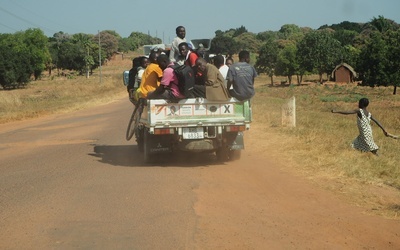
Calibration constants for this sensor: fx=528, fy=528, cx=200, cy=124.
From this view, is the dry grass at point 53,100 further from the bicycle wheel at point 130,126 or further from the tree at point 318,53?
the tree at point 318,53

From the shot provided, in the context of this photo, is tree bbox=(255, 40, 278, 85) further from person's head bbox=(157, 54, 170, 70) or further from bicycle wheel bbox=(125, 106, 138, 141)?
person's head bbox=(157, 54, 170, 70)

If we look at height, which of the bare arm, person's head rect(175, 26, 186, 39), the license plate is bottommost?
the license plate

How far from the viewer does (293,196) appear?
7965mm

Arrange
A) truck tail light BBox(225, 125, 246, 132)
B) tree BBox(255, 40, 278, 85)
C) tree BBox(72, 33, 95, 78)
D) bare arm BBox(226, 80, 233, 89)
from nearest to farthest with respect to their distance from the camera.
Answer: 1. truck tail light BBox(225, 125, 246, 132)
2. bare arm BBox(226, 80, 233, 89)
3. tree BBox(255, 40, 278, 85)
4. tree BBox(72, 33, 95, 78)

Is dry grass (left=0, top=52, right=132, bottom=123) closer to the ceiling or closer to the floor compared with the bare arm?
closer to the floor

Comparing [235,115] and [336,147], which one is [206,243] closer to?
[235,115]

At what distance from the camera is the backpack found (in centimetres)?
1037

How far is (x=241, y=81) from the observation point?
10.8 metres

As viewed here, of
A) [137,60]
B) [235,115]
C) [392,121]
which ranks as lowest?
[392,121]

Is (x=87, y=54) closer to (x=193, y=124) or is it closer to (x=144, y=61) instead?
(x=144, y=61)

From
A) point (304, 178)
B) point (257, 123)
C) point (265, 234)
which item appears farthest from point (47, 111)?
point (265, 234)

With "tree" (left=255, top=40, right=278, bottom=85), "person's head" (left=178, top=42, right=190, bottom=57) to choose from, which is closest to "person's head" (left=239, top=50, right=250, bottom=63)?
"person's head" (left=178, top=42, right=190, bottom=57)

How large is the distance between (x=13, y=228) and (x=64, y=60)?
4056 inches

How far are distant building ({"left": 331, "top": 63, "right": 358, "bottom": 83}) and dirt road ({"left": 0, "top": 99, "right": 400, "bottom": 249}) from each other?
260 ft
